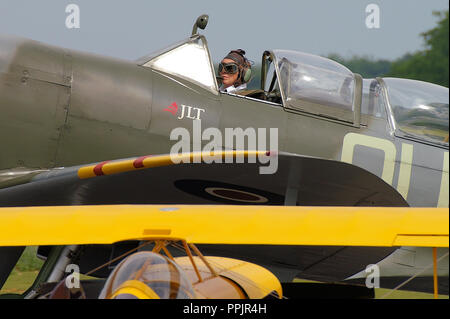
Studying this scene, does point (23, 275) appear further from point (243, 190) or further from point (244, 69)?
point (243, 190)

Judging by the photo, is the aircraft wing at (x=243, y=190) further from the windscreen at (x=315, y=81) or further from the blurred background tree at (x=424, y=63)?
the blurred background tree at (x=424, y=63)

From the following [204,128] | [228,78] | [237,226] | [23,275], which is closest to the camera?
[237,226]

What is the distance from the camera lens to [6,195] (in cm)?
488

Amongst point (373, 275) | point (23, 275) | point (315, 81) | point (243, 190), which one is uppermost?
point (315, 81)

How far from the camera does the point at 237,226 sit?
297 cm

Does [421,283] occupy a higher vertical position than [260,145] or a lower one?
lower

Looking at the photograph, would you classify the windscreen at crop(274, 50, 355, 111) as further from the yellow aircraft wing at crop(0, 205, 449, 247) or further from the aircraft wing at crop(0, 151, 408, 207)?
the yellow aircraft wing at crop(0, 205, 449, 247)

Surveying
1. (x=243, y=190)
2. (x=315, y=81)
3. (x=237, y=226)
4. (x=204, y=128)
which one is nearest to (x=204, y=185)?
(x=243, y=190)

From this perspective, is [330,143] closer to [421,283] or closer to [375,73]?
[421,283]

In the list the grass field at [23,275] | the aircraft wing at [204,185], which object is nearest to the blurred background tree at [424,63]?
the grass field at [23,275]

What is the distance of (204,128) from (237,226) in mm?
2262

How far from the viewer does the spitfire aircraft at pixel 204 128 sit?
190 inches

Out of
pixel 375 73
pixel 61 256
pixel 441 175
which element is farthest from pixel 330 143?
pixel 375 73
